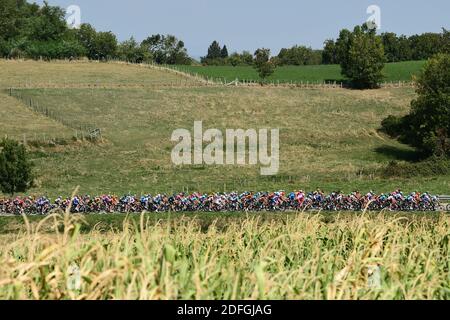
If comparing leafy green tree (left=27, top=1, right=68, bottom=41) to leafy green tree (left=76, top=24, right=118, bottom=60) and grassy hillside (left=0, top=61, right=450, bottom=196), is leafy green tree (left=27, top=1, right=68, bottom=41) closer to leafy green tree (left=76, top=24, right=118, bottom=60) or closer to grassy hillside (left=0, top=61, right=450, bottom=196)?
leafy green tree (left=76, top=24, right=118, bottom=60)

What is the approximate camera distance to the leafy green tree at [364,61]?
330ft

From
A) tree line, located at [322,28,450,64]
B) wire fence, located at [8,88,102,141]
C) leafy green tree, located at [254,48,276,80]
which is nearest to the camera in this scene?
wire fence, located at [8,88,102,141]

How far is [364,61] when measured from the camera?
101188 millimetres

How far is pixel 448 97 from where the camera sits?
66250mm

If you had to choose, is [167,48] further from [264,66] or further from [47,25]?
[264,66]

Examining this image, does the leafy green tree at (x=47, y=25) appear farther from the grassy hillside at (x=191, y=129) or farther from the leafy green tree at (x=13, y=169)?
the leafy green tree at (x=13, y=169)

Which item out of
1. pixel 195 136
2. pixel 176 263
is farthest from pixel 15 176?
pixel 176 263

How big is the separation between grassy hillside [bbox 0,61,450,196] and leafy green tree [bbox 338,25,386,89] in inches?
149

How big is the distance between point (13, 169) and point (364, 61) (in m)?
67.1

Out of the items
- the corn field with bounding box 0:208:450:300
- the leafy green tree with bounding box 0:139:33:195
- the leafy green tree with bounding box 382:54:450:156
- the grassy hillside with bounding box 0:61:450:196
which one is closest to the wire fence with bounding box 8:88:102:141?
the grassy hillside with bounding box 0:61:450:196

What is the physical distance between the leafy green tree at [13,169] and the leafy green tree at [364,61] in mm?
65052

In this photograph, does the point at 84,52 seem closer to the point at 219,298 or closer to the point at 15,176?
the point at 15,176

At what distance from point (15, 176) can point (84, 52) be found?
3891 inches

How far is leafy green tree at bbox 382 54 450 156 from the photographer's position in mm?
64625
